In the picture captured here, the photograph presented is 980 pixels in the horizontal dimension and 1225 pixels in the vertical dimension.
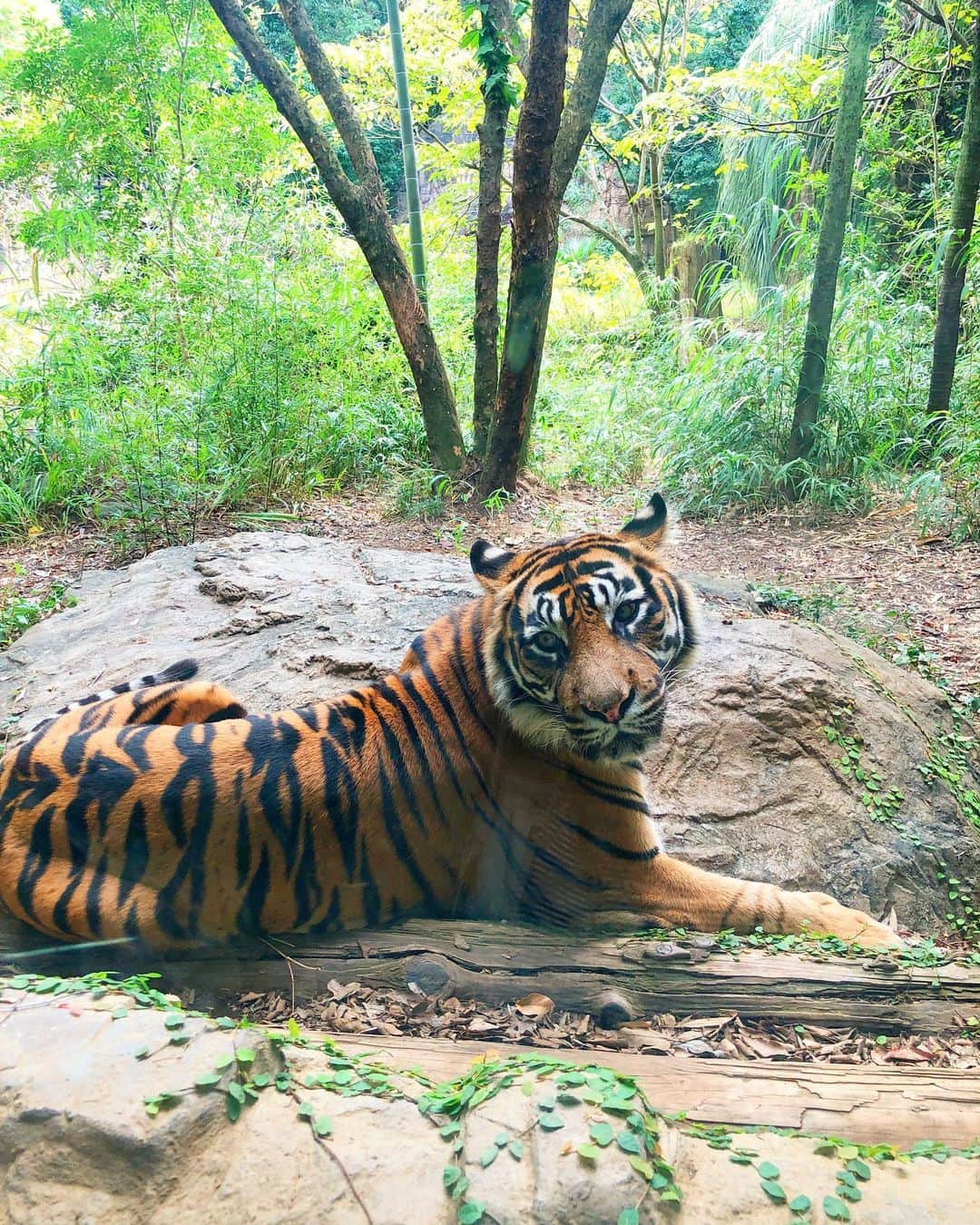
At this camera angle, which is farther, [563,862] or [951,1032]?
[563,862]

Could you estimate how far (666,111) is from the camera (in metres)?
12.1

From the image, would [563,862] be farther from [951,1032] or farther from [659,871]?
[951,1032]

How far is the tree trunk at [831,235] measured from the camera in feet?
21.8

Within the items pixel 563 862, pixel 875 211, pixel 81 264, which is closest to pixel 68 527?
pixel 81 264

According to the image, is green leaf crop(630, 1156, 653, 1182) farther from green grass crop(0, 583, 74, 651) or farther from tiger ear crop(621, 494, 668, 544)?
green grass crop(0, 583, 74, 651)

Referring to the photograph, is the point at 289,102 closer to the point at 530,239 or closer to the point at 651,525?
the point at 530,239

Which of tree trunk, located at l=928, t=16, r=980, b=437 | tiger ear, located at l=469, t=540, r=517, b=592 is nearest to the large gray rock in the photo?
tiger ear, located at l=469, t=540, r=517, b=592

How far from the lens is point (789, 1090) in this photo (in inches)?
85.9

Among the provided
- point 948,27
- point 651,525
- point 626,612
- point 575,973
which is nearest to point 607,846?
point 575,973

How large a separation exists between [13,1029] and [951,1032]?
2.52 metres

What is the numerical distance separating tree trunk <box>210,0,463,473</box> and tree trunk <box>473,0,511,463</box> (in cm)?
32

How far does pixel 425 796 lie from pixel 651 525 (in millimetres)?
1275

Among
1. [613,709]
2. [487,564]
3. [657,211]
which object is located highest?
[657,211]

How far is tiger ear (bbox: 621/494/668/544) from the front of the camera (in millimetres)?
3242
